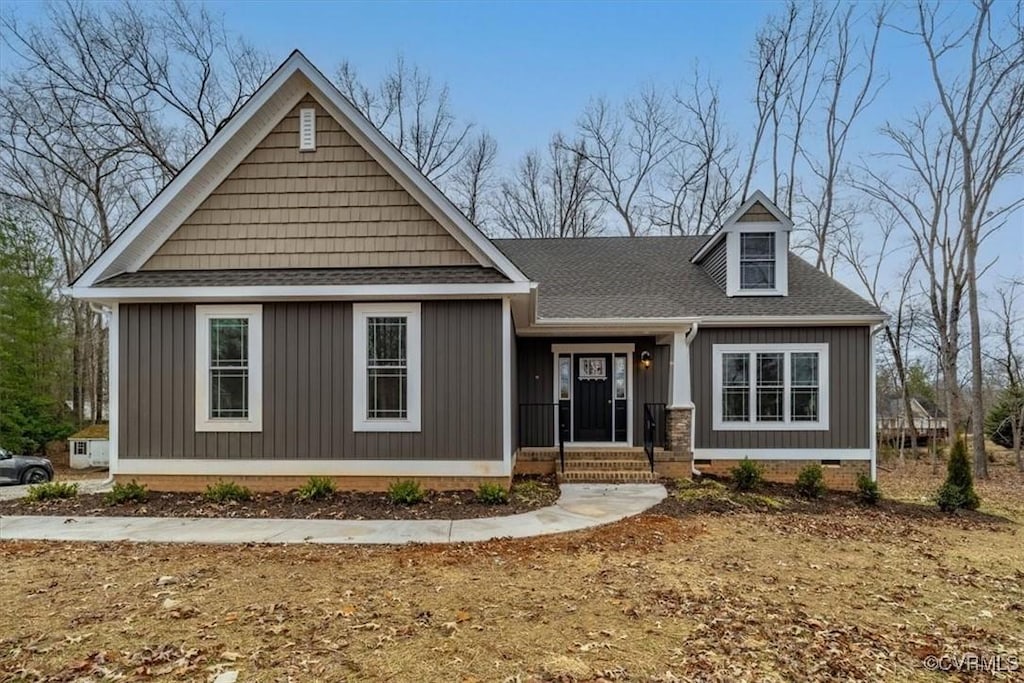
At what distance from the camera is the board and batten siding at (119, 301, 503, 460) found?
26.5ft

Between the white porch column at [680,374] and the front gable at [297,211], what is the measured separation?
393 cm

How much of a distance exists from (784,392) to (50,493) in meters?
12.1

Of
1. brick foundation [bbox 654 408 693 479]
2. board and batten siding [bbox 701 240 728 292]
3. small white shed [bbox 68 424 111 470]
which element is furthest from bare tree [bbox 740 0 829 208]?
small white shed [bbox 68 424 111 470]

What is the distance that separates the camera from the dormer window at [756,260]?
37.8 ft

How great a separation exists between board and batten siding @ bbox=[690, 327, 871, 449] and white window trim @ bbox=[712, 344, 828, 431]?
72mm

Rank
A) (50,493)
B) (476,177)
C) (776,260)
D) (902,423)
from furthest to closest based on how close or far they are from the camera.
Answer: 1. (476,177)
2. (902,423)
3. (776,260)
4. (50,493)

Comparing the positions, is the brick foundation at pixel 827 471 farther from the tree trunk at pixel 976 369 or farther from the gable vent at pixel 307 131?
the gable vent at pixel 307 131

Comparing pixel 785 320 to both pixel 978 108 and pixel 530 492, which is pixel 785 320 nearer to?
pixel 530 492

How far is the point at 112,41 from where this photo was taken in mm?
18312

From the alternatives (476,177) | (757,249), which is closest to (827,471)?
(757,249)

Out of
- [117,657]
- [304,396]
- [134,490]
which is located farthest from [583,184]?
[117,657]

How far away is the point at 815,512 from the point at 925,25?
16.0m

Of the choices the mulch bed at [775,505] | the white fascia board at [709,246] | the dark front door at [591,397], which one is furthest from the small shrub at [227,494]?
the white fascia board at [709,246]

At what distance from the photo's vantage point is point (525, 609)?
4.16 meters
